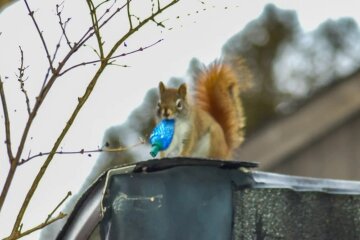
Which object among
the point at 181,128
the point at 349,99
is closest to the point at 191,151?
the point at 181,128

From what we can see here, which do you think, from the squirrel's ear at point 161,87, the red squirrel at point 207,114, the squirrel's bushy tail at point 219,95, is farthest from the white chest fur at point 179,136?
the squirrel's bushy tail at point 219,95

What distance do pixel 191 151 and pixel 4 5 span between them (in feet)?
5.67

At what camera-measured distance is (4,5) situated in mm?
2514

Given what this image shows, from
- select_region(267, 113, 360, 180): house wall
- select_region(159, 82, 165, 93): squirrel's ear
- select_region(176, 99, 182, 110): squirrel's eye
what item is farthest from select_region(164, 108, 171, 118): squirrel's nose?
select_region(267, 113, 360, 180): house wall

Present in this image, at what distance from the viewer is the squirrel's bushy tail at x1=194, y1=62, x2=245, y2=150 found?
15.8 ft

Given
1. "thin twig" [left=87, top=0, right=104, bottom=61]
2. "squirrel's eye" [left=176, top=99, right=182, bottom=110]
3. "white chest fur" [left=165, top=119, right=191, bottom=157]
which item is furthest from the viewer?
"squirrel's eye" [left=176, top=99, right=182, bottom=110]

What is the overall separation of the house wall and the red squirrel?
2.85 meters

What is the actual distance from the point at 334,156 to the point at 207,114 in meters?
3.41

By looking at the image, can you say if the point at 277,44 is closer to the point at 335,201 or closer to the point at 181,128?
the point at 181,128

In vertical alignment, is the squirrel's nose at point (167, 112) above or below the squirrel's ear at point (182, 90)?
below

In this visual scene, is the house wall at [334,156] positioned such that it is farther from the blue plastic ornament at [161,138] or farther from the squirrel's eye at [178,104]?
the blue plastic ornament at [161,138]

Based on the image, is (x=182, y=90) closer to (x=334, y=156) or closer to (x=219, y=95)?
(x=219, y=95)

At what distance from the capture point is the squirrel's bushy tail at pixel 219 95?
15.8ft

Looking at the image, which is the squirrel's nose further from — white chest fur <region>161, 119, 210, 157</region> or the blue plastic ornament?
the blue plastic ornament
